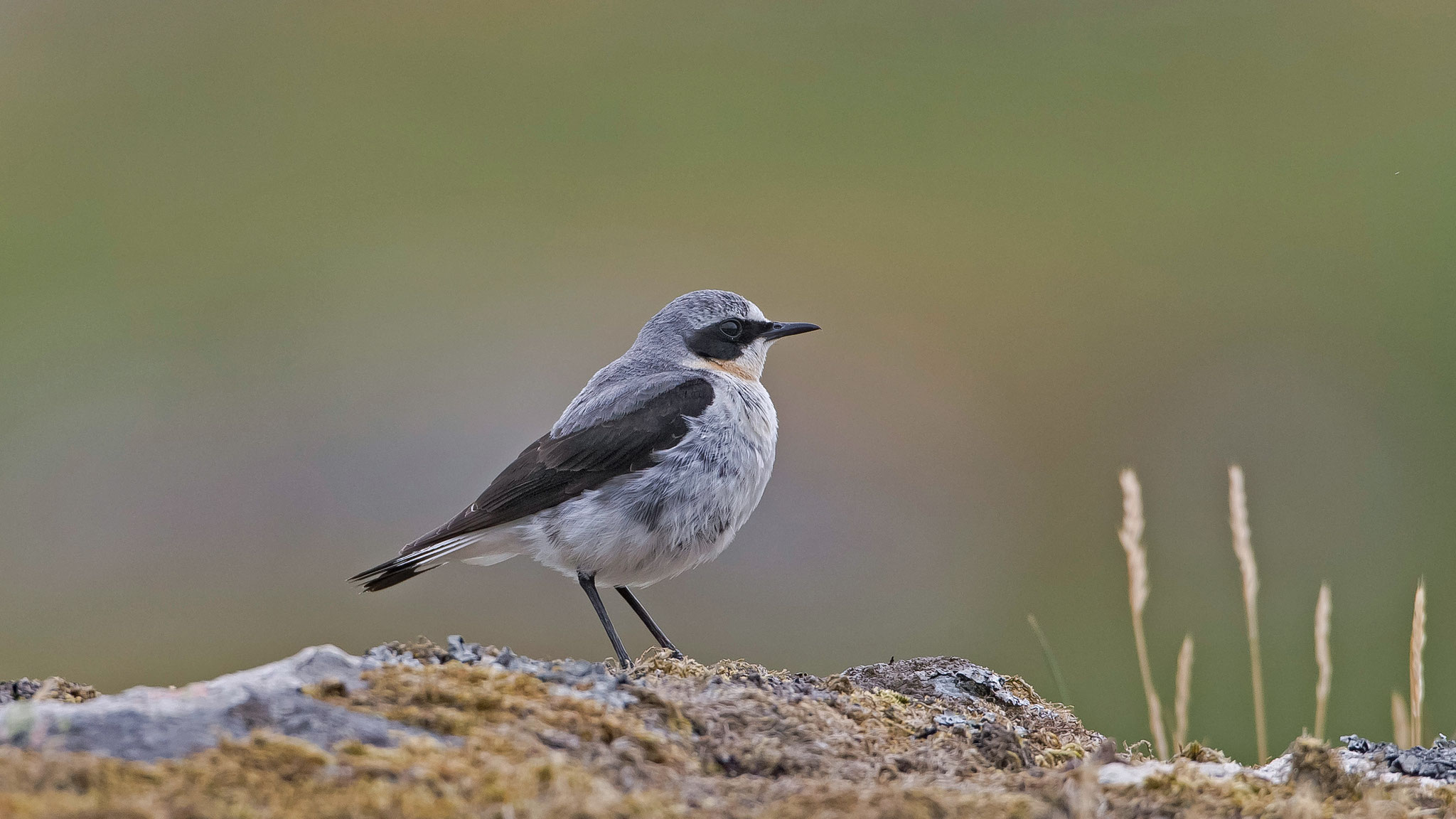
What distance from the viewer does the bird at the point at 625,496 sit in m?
6.43

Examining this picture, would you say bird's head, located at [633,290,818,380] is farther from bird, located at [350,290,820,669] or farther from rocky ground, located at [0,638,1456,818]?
rocky ground, located at [0,638,1456,818]

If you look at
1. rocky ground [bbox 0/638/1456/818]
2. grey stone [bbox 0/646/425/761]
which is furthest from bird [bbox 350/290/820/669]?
grey stone [bbox 0/646/425/761]

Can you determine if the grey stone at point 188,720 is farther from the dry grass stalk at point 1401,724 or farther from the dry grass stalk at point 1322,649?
the dry grass stalk at point 1322,649

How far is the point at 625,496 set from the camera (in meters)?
6.46

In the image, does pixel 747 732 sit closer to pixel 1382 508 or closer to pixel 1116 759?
pixel 1116 759

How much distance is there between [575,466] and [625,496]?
1.07ft

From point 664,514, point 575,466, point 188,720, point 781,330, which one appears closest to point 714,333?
point 781,330

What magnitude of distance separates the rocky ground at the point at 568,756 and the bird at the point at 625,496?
2.22 meters

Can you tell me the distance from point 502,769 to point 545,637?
35.9ft

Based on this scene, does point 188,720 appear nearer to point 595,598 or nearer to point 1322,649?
point 595,598

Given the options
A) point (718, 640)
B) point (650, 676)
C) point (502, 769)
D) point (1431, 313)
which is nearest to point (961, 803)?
point (502, 769)

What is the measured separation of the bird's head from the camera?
25.4 feet

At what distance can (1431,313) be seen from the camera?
17.4 meters

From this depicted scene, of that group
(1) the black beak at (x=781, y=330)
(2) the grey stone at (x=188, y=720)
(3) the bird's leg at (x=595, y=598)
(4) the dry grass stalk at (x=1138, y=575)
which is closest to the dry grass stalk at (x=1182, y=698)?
(4) the dry grass stalk at (x=1138, y=575)
